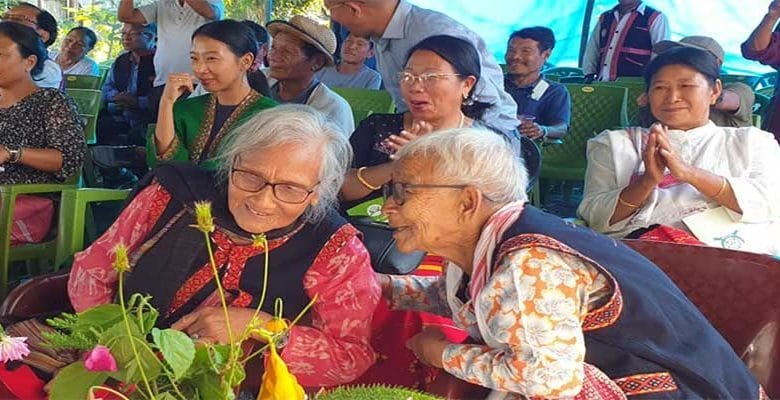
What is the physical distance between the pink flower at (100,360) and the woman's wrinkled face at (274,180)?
773 millimetres

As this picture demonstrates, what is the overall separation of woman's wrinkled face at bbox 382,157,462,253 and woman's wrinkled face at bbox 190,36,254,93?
1.41 m

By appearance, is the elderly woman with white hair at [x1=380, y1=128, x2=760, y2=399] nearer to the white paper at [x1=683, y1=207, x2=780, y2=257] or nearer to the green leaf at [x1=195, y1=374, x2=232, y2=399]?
the green leaf at [x1=195, y1=374, x2=232, y2=399]

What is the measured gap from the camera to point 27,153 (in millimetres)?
2846

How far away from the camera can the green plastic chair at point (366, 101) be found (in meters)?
3.74

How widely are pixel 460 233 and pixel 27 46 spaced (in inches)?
94.1

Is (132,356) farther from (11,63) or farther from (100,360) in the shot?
(11,63)

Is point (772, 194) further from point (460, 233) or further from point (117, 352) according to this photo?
point (117, 352)

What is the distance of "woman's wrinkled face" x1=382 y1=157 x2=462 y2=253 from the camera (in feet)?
4.52

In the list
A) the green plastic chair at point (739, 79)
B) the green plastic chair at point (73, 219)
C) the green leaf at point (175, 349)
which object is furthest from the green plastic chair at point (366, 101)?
the green leaf at point (175, 349)

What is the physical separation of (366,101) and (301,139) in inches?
90.7

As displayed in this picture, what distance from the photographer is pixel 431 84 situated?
2.30 metres

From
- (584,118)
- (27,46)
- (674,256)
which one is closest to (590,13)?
(584,118)

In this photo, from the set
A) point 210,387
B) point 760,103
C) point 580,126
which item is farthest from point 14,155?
point 760,103

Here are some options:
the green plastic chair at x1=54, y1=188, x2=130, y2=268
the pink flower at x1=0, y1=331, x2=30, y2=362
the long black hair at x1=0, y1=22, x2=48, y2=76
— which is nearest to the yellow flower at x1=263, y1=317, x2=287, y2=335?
the pink flower at x1=0, y1=331, x2=30, y2=362
